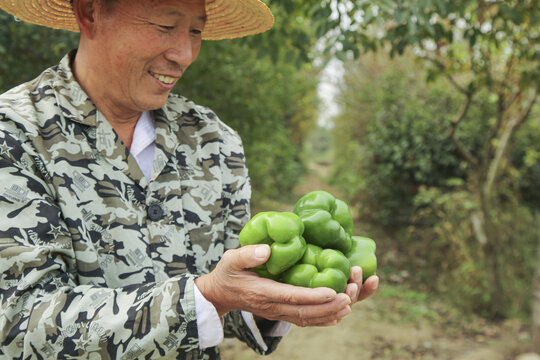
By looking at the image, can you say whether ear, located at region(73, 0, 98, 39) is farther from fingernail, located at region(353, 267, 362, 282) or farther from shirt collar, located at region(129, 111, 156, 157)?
fingernail, located at region(353, 267, 362, 282)

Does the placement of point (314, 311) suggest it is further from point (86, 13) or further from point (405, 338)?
point (405, 338)

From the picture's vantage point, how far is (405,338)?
616 centimetres

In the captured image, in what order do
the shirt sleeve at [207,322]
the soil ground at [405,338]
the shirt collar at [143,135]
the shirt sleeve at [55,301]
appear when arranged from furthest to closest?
the soil ground at [405,338]
the shirt collar at [143,135]
the shirt sleeve at [207,322]
the shirt sleeve at [55,301]

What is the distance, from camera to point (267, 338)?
204 cm

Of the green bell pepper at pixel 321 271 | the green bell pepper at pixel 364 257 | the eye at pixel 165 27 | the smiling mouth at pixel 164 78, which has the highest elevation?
the eye at pixel 165 27

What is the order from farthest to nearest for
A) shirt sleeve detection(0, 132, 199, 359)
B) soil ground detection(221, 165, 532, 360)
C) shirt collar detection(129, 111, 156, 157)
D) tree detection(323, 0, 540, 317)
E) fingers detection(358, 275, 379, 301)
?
soil ground detection(221, 165, 532, 360) < tree detection(323, 0, 540, 317) < shirt collar detection(129, 111, 156, 157) < fingers detection(358, 275, 379, 301) < shirt sleeve detection(0, 132, 199, 359)

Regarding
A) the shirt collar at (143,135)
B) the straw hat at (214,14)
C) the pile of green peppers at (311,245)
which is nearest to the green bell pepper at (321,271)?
the pile of green peppers at (311,245)

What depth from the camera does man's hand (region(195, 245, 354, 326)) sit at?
1.48 m

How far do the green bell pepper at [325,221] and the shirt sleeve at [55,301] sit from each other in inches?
20.5

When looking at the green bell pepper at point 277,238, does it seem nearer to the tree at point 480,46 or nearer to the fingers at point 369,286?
the fingers at point 369,286

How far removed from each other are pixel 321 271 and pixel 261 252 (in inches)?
11.8

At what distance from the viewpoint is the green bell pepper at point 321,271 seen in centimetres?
158

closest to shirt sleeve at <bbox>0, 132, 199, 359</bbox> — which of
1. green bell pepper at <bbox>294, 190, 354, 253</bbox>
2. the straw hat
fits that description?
green bell pepper at <bbox>294, 190, 354, 253</bbox>

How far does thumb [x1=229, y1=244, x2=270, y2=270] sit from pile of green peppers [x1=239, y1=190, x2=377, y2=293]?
9 centimetres
